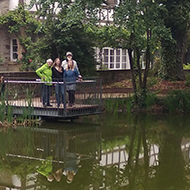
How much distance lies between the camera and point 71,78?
1435 cm

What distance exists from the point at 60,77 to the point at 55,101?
0.79 meters

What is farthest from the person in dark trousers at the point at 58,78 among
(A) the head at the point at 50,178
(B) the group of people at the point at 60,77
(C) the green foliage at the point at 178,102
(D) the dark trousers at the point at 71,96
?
(A) the head at the point at 50,178

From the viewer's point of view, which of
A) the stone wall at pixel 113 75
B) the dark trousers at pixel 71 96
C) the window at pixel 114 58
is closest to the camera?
the dark trousers at pixel 71 96

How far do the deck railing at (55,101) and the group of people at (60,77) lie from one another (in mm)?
139

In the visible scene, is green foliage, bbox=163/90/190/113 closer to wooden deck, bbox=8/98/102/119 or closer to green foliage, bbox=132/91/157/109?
green foliage, bbox=132/91/157/109

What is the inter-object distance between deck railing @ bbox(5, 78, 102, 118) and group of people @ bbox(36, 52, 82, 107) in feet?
0.45

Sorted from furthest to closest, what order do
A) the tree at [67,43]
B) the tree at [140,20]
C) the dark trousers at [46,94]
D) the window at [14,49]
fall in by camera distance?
1. the window at [14,49]
2. the tree at [67,43]
3. the tree at [140,20]
4. the dark trousers at [46,94]

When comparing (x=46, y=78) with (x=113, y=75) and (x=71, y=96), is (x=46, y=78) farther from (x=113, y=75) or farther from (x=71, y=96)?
(x=113, y=75)

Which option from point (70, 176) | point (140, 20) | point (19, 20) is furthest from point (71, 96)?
point (19, 20)

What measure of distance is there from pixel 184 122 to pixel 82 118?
3519 millimetres

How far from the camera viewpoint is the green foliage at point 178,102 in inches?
667

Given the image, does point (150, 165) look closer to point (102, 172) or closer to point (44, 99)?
point (102, 172)

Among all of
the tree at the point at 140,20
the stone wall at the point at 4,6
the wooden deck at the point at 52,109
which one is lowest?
the wooden deck at the point at 52,109

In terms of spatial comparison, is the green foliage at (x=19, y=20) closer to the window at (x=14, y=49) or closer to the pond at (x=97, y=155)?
the window at (x=14, y=49)
